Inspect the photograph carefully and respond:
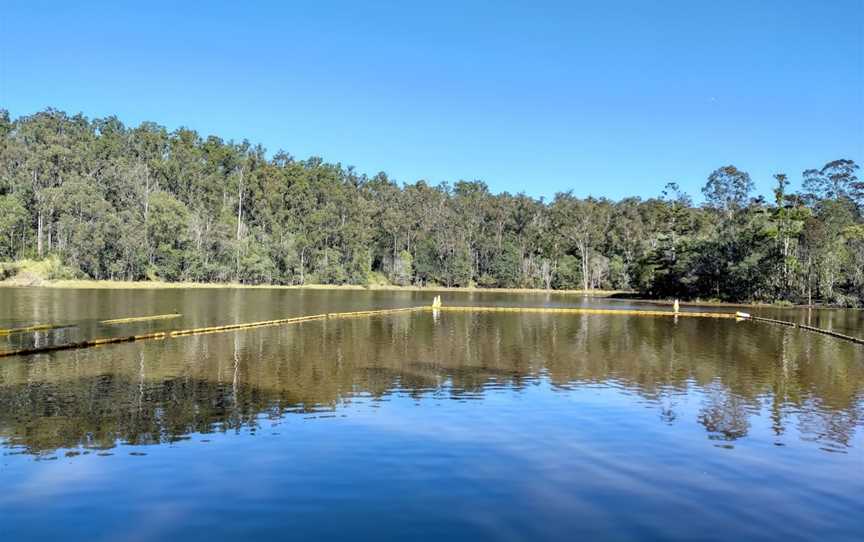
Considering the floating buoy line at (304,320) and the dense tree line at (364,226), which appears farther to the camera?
the dense tree line at (364,226)

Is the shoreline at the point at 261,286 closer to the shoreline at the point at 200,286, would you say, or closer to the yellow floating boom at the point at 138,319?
the shoreline at the point at 200,286

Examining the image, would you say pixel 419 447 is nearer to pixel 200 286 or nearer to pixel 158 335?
pixel 158 335

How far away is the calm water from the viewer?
919 centimetres

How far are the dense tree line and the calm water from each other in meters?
59.5

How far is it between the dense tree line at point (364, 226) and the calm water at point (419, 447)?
195 feet

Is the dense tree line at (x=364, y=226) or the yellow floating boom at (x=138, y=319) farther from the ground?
the dense tree line at (x=364, y=226)

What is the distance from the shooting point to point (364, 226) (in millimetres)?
130125

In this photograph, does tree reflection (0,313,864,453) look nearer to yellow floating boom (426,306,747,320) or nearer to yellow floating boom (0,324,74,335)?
yellow floating boom (0,324,74,335)

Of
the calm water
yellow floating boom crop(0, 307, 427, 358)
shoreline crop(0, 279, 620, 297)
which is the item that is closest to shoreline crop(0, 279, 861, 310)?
shoreline crop(0, 279, 620, 297)

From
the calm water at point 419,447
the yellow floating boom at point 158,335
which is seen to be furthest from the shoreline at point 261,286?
the calm water at point 419,447

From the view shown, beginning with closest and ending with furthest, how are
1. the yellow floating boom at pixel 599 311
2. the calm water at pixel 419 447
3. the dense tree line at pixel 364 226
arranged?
the calm water at pixel 419 447 → the yellow floating boom at pixel 599 311 → the dense tree line at pixel 364 226

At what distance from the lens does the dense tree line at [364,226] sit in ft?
261

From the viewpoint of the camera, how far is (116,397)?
16.4 metres

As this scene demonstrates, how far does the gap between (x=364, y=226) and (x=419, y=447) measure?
118523 millimetres
